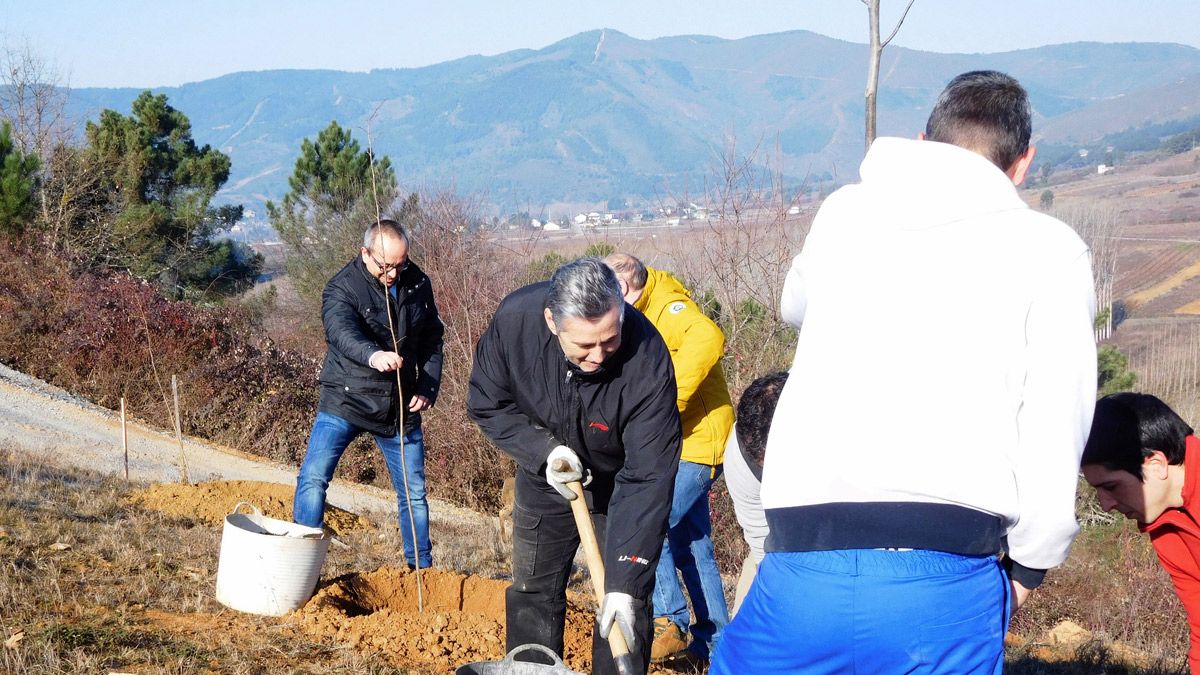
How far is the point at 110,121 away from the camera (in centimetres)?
2419

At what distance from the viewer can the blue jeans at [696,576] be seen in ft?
14.3

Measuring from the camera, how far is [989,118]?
1978 millimetres

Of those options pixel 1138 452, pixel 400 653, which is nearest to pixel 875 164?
pixel 1138 452

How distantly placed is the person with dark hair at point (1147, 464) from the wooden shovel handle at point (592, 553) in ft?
4.28

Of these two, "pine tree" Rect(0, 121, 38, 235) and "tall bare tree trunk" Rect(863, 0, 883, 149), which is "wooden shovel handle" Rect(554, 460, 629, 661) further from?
"pine tree" Rect(0, 121, 38, 235)

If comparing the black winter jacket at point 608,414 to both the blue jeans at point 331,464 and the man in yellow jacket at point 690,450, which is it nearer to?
the man in yellow jacket at point 690,450

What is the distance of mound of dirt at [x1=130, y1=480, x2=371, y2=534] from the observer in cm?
729

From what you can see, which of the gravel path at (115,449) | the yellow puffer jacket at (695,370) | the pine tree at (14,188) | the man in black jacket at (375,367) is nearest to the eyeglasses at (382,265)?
the man in black jacket at (375,367)

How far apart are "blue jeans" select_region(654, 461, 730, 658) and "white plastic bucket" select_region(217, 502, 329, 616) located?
1.48 metres

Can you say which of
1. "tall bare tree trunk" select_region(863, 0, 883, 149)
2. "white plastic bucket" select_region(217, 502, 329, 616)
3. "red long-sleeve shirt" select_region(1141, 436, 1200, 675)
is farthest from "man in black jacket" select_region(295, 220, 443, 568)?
"red long-sleeve shirt" select_region(1141, 436, 1200, 675)

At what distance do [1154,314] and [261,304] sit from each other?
139ft

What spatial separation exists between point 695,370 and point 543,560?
112 centimetres

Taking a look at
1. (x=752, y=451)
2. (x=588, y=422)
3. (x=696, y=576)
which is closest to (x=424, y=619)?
(x=696, y=576)

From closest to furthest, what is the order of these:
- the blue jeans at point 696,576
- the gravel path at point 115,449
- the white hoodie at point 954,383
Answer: the white hoodie at point 954,383
the blue jeans at point 696,576
the gravel path at point 115,449
